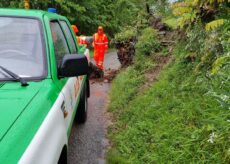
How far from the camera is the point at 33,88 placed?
2996 mm

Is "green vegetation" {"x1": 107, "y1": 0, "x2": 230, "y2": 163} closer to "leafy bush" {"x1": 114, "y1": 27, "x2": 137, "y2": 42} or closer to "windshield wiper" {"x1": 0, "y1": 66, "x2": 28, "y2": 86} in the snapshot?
"windshield wiper" {"x1": 0, "y1": 66, "x2": 28, "y2": 86}

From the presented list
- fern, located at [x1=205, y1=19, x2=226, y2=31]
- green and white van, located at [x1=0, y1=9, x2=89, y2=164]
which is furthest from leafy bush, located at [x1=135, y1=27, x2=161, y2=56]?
green and white van, located at [x1=0, y1=9, x2=89, y2=164]

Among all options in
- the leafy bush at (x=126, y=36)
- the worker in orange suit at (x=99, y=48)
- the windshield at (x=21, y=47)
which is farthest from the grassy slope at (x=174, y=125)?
the worker in orange suit at (x=99, y=48)

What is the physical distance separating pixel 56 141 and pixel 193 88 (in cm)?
292

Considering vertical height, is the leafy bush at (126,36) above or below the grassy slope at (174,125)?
below

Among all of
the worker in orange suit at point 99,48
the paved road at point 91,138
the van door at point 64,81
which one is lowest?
the worker in orange suit at point 99,48

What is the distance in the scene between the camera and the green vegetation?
3.95 m

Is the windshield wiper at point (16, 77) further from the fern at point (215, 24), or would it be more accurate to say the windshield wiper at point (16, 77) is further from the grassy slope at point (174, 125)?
the fern at point (215, 24)

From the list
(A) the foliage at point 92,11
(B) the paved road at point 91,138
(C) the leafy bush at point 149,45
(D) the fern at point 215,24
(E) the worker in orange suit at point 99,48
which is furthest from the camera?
(A) the foliage at point 92,11

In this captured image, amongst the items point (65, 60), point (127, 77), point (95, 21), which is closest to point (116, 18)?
point (95, 21)

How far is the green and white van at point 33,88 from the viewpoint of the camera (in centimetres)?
219

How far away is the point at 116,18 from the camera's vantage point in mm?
33188

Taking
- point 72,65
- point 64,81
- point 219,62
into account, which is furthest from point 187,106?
point 72,65

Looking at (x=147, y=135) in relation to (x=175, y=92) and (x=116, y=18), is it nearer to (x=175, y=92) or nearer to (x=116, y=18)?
(x=175, y=92)
